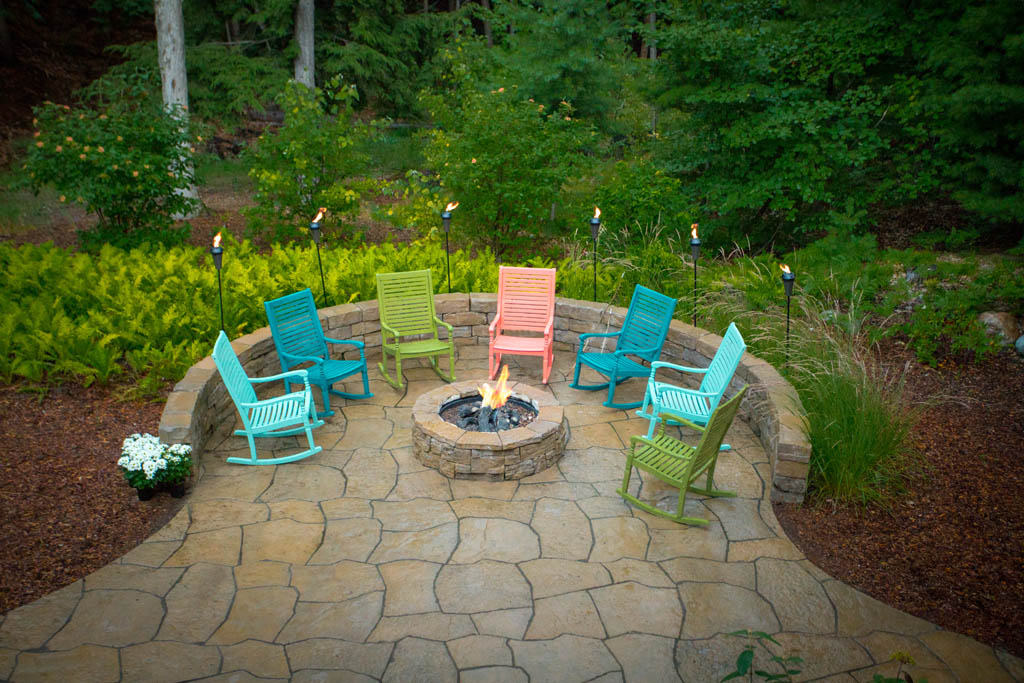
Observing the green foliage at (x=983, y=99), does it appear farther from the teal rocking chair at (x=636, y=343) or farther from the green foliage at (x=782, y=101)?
the teal rocking chair at (x=636, y=343)

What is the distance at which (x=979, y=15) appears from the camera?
7938 millimetres

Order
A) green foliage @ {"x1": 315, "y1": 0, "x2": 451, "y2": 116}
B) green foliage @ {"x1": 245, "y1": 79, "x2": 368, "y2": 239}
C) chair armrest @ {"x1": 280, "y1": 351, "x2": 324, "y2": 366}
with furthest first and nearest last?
green foliage @ {"x1": 315, "y1": 0, "x2": 451, "y2": 116} < green foliage @ {"x1": 245, "y1": 79, "x2": 368, "y2": 239} < chair armrest @ {"x1": 280, "y1": 351, "x2": 324, "y2": 366}

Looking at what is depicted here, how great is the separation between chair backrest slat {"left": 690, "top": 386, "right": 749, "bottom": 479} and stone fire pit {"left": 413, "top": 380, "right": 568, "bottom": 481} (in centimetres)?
115

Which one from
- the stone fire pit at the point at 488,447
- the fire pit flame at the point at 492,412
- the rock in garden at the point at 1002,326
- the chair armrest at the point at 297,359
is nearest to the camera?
the stone fire pit at the point at 488,447

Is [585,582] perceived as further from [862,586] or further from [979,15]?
[979,15]

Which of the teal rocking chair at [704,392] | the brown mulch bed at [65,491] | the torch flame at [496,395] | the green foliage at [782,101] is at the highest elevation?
the green foliage at [782,101]

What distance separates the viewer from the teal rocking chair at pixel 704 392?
5262 millimetres

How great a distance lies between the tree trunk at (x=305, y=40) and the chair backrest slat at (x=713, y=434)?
12.8 metres

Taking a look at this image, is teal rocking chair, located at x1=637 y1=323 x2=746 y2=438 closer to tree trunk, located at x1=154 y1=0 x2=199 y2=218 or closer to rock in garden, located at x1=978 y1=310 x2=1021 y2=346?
rock in garden, located at x1=978 y1=310 x2=1021 y2=346

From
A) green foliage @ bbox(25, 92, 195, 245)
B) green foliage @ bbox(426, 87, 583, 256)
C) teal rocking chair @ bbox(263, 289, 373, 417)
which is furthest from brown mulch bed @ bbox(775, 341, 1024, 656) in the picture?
green foliage @ bbox(25, 92, 195, 245)

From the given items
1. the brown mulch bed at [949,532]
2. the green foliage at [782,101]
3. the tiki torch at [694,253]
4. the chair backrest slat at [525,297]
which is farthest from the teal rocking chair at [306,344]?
the green foliage at [782,101]

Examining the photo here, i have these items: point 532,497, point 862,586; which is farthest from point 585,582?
point 862,586

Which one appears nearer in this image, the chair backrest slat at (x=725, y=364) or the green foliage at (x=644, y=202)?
the chair backrest slat at (x=725, y=364)

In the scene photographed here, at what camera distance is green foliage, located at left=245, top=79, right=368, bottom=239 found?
9.78 m
